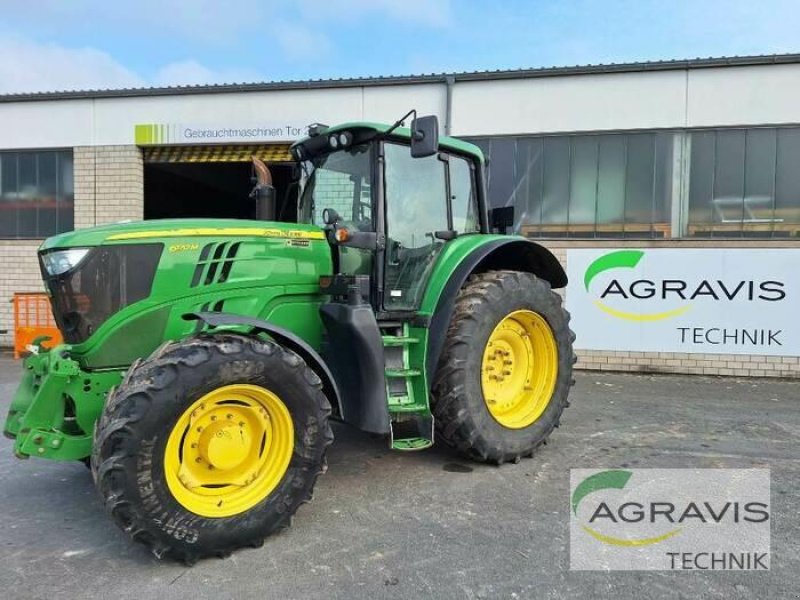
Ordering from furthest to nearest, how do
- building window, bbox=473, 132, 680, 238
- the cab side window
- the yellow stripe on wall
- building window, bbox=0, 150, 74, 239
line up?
building window, bbox=0, 150, 74, 239, the yellow stripe on wall, building window, bbox=473, 132, 680, 238, the cab side window

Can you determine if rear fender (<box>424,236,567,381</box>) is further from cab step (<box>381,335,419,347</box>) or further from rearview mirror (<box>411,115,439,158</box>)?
rearview mirror (<box>411,115,439,158</box>)

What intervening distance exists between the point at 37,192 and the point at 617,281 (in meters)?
9.40

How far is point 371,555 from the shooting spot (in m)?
3.09

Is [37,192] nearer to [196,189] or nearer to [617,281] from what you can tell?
[196,189]

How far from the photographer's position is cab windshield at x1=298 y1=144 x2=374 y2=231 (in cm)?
419

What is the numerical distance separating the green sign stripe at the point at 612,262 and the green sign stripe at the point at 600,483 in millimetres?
4737

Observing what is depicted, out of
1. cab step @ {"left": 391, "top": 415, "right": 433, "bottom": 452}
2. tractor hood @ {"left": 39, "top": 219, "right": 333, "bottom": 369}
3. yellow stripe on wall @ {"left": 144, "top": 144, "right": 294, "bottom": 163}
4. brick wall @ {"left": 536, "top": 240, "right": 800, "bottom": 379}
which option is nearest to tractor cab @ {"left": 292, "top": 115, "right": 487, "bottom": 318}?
tractor hood @ {"left": 39, "top": 219, "right": 333, "bottom": 369}

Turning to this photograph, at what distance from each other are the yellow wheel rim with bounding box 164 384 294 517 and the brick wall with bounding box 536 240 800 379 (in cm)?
623

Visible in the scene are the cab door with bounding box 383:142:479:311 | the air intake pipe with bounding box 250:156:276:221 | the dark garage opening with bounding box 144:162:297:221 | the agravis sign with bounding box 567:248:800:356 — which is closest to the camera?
the cab door with bounding box 383:142:479:311

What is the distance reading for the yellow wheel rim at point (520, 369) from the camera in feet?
15.1

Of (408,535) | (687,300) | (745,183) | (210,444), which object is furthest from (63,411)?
(745,183)

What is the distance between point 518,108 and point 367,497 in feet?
21.9

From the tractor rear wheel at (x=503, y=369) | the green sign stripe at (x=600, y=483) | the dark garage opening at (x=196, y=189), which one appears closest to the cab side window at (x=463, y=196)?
the tractor rear wheel at (x=503, y=369)

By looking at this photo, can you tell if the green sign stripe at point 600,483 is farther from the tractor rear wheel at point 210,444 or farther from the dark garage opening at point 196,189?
the dark garage opening at point 196,189
